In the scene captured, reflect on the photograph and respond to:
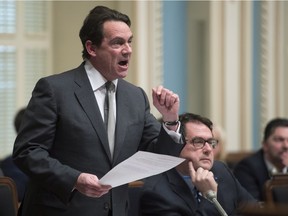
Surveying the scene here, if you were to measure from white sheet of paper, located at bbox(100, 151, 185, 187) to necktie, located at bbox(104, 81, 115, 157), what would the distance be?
195 mm

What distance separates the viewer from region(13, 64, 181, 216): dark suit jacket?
9.47 ft

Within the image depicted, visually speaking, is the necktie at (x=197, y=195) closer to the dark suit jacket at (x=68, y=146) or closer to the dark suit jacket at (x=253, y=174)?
the dark suit jacket at (x=68, y=146)

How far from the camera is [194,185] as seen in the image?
11.9 ft

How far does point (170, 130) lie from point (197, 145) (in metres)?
0.75

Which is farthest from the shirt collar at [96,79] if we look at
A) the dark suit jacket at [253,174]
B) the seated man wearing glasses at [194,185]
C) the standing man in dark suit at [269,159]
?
the standing man in dark suit at [269,159]

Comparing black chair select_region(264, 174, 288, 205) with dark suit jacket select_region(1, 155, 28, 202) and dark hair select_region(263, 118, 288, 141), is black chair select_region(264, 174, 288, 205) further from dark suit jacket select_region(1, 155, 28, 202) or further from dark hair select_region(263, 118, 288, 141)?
dark suit jacket select_region(1, 155, 28, 202)

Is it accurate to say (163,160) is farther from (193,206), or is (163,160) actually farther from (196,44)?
(196,44)

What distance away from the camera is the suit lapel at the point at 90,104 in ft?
9.82

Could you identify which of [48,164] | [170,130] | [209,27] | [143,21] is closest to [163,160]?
[170,130]

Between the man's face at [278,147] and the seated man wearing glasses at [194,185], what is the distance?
1704 millimetres

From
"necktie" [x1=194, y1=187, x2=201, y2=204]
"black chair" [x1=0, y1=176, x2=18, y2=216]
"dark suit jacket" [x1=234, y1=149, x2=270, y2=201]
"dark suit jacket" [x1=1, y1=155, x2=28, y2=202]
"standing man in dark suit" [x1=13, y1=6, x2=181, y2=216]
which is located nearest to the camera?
"standing man in dark suit" [x1=13, y1=6, x2=181, y2=216]

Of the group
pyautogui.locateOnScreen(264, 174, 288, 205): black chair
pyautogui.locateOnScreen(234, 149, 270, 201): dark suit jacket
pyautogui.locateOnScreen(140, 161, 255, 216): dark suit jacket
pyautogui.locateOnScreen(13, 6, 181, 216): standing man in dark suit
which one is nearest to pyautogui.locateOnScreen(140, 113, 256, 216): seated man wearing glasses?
pyautogui.locateOnScreen(140, 161, 255, 216): dark suit jacket

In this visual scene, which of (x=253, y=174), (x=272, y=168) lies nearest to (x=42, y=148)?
(x=253, y=174)

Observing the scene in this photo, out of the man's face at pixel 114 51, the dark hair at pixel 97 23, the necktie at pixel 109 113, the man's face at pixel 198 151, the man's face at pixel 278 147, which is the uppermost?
the dark hair at pixel 97 23
